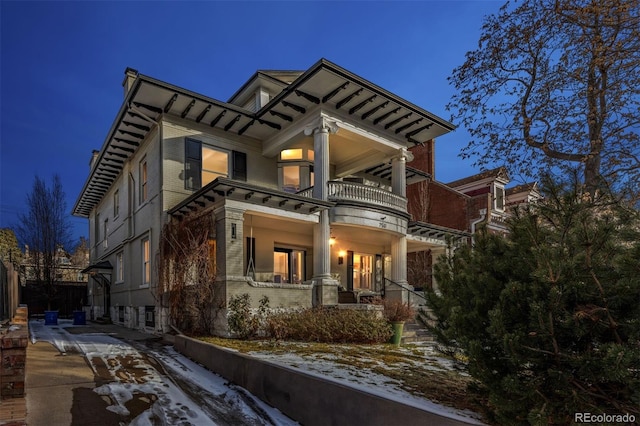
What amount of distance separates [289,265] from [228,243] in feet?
19.5

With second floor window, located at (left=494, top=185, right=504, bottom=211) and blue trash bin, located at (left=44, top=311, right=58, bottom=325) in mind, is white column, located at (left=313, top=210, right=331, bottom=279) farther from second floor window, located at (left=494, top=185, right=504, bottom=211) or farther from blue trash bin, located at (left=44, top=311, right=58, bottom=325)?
second floor window, located at (left=494, top=185, right=504, bottom=211)

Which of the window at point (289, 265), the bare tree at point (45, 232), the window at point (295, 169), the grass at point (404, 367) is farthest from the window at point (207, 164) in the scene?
the bare tree at point (45, 232)

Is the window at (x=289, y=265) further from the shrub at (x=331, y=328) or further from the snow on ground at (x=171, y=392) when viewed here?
the snow on ground at (x=171, y=392)

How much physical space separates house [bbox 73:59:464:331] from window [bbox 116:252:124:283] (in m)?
0.10

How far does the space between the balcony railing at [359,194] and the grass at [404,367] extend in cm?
685

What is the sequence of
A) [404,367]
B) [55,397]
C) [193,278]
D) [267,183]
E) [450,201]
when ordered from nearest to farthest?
[55,397] < [404,367] < [193,278] < [267,183] < [450,201]

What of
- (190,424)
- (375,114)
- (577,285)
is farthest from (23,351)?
(375,114)

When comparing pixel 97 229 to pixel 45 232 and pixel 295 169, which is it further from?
pixel 295 169

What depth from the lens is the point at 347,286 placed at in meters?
19.1

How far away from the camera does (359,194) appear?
51.1 feet

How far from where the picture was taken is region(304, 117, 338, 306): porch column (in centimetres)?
1385

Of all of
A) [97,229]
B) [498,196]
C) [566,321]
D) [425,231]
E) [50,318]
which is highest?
[498,196]

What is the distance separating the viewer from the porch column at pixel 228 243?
460 inches

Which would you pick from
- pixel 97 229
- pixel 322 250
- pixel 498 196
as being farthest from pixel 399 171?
pixel 97 229
